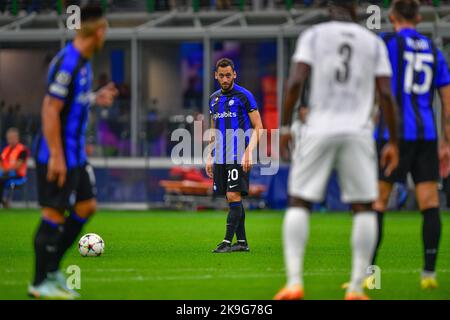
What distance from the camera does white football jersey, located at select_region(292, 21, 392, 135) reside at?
7.45 metres

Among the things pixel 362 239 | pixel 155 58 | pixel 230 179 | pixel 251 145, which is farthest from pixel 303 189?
pixel 155 58

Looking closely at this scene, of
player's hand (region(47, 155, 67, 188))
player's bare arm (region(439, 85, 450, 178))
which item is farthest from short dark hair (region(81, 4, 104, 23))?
player's bare arm (region(439, 85, 450, 178))

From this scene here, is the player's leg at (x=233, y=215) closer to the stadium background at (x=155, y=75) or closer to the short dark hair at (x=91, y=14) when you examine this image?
the short dark hair at (x=91, y=14)

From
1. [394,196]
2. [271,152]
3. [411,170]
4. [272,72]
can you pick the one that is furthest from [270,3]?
[411,170]

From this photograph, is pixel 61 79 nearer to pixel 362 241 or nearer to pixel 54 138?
pixel 54 138

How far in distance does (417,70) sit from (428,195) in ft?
3.48

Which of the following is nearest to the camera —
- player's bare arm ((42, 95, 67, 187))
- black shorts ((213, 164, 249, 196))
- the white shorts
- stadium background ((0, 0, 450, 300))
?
the white shorts

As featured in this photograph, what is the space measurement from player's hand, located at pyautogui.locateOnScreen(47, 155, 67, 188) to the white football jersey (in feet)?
6.23

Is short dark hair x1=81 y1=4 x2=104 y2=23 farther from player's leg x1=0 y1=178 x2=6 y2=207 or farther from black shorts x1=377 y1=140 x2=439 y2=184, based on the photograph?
player's leg x1=0 y1=178 x2=6 y2=207

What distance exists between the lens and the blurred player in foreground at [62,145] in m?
7.95

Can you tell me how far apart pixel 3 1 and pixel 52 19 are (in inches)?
69.9

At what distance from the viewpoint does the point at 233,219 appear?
12.6 m

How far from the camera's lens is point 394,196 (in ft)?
81.1
